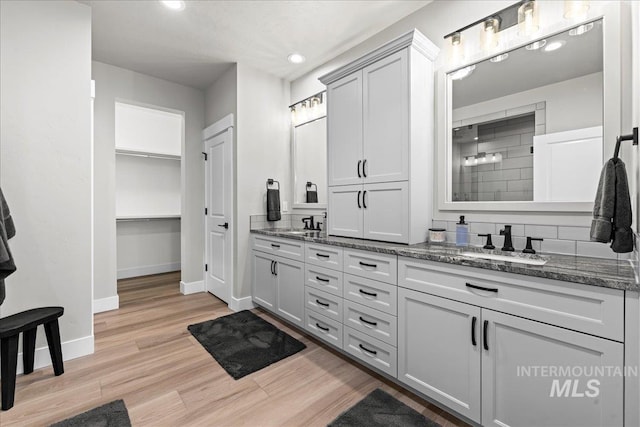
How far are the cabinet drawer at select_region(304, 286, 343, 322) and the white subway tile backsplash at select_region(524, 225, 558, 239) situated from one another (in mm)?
1360

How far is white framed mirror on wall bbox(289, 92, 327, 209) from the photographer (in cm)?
330

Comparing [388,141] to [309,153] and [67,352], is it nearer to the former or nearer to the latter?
[309,153]

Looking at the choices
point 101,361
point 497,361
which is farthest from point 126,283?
point 497,361

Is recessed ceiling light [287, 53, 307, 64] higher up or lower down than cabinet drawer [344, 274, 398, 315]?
higher up

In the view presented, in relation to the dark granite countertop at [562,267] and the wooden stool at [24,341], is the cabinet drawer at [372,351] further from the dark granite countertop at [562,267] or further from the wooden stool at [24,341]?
the wooden stool at [24,341]

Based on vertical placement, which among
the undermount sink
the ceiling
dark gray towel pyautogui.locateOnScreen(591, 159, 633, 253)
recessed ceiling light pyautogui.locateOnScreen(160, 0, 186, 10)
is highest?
the ceiling

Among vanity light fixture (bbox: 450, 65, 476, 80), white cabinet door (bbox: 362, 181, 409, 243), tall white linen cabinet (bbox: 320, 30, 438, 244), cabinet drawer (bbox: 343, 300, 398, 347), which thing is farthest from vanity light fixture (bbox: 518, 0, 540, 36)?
cabinet drawer (bbox: 343, 300, 398, 347)

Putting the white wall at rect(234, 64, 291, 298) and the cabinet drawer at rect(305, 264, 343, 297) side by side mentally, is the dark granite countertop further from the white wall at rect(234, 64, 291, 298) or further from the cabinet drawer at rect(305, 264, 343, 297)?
the white wall at rect(234, 64, 291, 298)

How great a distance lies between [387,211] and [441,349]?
101 centimetres

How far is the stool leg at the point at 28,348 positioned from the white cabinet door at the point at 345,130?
2.54m

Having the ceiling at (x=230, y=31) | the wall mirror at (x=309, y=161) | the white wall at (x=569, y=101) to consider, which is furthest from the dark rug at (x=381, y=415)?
the ceiling at (x=230, y=31)

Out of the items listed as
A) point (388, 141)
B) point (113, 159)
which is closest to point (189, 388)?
point (388, 141)

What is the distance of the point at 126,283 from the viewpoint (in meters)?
4.38

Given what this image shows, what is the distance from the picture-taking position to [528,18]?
5.94 feet
